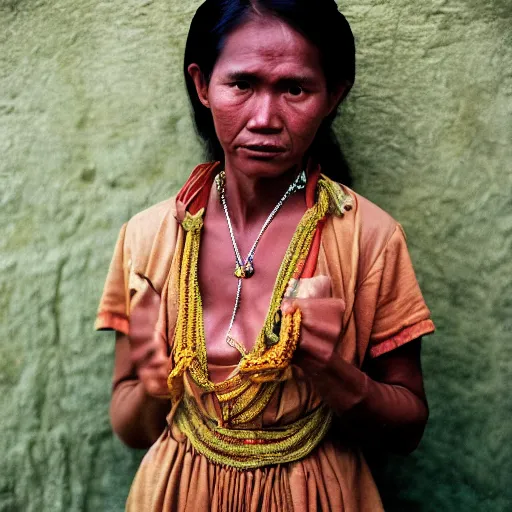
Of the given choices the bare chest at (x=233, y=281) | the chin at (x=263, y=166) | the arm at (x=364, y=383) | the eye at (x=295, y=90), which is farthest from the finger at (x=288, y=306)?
the eye at (x=295, y=90)

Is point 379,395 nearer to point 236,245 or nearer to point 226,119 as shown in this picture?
point 236,245

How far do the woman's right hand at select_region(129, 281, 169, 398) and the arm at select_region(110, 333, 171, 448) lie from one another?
0.06 m

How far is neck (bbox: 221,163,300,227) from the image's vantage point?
4.97 ft

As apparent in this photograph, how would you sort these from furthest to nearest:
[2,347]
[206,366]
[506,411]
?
1. [2,347]
2. [506,411]
3. [206,366]

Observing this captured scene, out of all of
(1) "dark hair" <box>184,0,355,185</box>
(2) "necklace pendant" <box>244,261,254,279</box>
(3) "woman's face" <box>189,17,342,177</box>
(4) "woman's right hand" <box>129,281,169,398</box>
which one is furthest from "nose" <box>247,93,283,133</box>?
(4) "woman's right hand" <box>129,281,169,398</box>

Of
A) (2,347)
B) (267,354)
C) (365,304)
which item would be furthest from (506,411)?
(2,347)

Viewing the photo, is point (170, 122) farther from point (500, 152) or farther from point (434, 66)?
point (500, 152)

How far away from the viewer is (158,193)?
1.89 meters

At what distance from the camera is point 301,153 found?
1.46m

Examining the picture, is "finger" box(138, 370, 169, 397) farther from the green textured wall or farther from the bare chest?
the green textured wall

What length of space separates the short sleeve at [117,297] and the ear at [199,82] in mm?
337

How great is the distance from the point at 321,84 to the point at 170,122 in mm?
585

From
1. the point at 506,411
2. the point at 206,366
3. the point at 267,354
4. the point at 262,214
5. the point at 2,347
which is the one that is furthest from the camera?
the point at 2,347

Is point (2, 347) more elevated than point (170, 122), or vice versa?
point (170, 122)
